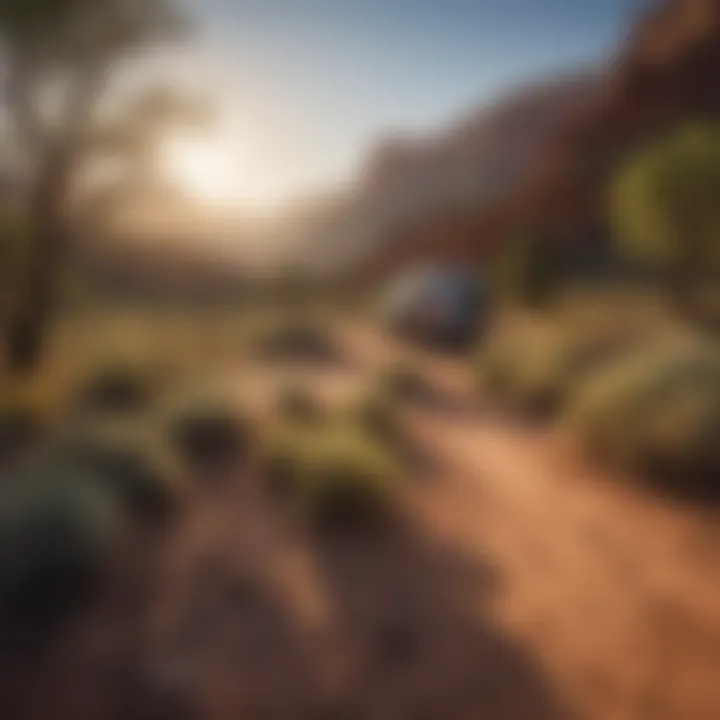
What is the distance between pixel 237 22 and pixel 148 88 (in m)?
0.64

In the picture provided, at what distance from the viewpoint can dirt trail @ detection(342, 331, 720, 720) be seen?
9.14ft

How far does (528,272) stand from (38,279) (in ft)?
21.2

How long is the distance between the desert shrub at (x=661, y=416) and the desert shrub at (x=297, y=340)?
242cm

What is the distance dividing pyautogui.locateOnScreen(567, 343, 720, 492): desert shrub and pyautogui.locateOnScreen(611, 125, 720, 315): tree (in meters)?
1.54

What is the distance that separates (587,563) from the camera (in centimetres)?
379

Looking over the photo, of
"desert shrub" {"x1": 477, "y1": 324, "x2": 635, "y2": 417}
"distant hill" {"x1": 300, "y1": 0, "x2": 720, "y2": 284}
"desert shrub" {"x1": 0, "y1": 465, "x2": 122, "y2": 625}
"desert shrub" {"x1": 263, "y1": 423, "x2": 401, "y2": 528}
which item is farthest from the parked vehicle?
"desert shrub" {"x1": 0, "y1": 465, "x2": 122, "y2": 625}

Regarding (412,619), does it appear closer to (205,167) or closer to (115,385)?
(115,385)

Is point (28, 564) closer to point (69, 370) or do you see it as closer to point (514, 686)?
point (69, 370)

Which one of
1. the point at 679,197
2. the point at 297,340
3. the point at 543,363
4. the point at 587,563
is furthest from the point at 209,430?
the point at 679,197

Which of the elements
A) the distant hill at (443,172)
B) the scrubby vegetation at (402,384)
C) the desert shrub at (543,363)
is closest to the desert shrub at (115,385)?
the distant hill at (443,172)

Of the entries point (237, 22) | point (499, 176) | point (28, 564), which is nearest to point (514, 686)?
point (28, 564)

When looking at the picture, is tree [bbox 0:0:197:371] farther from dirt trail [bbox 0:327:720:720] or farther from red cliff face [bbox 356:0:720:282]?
red cliff face [bbox 356:0:720:282]

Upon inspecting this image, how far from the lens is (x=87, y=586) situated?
3.28m

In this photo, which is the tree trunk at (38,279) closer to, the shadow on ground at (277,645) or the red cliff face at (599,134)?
the shadow on ground at (277,645)
